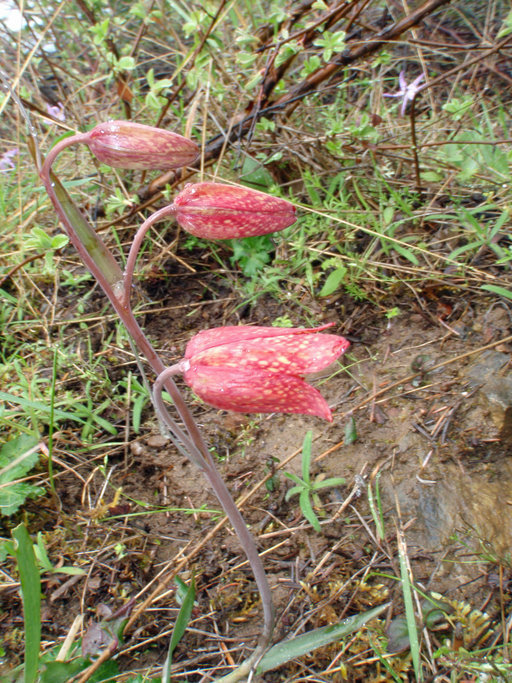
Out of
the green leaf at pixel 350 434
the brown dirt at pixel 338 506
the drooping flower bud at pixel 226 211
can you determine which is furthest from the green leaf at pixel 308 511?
the drooping flower bud at pixel 226 211

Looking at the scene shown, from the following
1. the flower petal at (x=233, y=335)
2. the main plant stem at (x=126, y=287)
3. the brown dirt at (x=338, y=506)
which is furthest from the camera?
the brown dirt at (x=338, y=506)

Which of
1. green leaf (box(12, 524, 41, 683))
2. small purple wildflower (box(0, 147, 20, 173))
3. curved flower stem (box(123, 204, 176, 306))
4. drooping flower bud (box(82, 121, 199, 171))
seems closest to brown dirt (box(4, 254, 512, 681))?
green leaf (box(12, 524, 41, 683))

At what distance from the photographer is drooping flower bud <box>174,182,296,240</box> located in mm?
972

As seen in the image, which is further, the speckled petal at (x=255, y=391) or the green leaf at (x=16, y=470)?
the green leaf at (x=16, y=470)

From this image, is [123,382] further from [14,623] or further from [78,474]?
[14,623]

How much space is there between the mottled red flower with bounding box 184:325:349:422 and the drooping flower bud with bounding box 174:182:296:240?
0.22 meters

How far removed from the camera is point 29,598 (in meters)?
0.98

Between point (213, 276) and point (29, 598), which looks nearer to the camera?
point (29, 598)

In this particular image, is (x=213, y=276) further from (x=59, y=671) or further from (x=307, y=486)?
(x=59, y=671)

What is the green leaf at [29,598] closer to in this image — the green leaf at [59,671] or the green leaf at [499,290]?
the green leaf at [59,671]

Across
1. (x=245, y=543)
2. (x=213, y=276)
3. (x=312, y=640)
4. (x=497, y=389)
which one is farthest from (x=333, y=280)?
(x=312, y=640)

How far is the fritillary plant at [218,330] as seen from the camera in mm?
897

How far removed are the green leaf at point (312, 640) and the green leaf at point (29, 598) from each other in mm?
475

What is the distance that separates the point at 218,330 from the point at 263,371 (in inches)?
5.4
